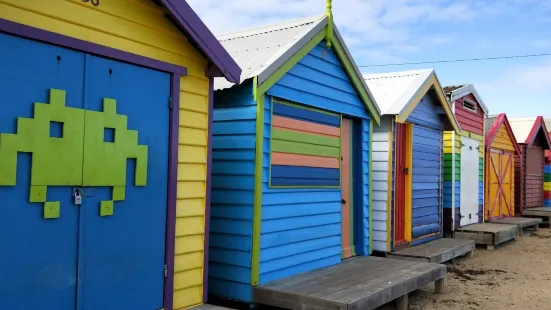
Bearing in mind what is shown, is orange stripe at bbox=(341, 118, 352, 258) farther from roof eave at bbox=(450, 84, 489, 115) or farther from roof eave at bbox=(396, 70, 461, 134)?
roof eave at bbox=(450, 84, 489, 115)

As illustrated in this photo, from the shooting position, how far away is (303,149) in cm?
672

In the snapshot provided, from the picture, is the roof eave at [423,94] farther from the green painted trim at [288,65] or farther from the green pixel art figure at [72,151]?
the green pixel art figure at [72,151]

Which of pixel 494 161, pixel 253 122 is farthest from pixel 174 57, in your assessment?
pixel 494 161

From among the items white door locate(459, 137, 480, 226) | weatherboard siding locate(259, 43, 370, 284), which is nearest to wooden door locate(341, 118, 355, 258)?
weatherboard siding locate(259, 43, 370, 284)

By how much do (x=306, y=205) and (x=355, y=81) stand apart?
2.12 m

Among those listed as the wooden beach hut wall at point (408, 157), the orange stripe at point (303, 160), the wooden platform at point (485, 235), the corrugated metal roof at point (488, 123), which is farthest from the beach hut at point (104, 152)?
the corrugated metal roof at point (488, 123)

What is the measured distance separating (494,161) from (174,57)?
42.8ft

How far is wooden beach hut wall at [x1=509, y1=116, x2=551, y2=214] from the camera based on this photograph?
1858 centimetres

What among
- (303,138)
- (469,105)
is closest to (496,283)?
(303,138)

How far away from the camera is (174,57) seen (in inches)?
192

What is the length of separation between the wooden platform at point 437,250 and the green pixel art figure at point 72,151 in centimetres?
559

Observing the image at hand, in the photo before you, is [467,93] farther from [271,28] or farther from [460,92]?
[271,28]

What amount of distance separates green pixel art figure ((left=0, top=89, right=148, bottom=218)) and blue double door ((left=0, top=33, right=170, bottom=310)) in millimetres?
37

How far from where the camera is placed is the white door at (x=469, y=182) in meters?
13.1
